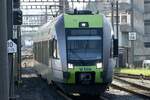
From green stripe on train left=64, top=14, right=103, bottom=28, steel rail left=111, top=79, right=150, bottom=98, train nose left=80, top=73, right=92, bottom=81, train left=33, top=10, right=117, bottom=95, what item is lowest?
steel rail left=111, top=79, right=150, bottom=98

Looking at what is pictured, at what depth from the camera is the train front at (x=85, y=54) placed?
64.0 feet

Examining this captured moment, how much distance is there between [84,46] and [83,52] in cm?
22

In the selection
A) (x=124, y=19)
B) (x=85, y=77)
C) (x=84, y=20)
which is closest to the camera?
(x=85, y=77)

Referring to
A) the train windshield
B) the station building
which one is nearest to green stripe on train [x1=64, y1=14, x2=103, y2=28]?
the train windshield

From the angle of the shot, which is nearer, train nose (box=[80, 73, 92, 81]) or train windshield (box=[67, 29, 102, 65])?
train nose (box=[80, 73, 92, 81])

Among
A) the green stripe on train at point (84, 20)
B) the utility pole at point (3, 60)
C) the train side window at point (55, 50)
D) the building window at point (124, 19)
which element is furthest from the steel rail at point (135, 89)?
the building window at point (124, 19)

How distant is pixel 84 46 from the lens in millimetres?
19906

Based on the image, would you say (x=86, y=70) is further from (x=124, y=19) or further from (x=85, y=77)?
(x=124, y=19)

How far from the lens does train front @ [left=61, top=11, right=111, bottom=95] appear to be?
1950 cm

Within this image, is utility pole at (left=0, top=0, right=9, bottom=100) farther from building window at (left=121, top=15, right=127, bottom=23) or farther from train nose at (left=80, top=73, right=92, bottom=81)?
building window at (left=121, top=15, right=127, bottom=23)

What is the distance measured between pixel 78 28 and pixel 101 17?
0.94 m

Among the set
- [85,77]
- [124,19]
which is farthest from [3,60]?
[124,19]

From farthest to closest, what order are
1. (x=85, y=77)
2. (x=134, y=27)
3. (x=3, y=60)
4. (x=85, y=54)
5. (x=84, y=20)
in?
1. (x=134, y=27)
2. (x=84, y=20)
3. (x=85, y=54)
4. (x=85, y=77)
5. (x=3, y=60)

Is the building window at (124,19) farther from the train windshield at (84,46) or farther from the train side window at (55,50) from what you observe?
the train windshield at (84,46)
